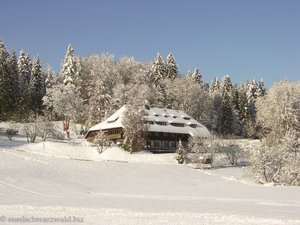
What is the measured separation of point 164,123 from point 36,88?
30051mm

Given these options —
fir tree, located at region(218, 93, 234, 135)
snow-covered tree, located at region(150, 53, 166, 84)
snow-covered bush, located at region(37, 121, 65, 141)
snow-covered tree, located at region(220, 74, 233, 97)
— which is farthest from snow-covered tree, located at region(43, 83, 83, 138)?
snow-covered tree, located at region(220, 74, 233, 97)

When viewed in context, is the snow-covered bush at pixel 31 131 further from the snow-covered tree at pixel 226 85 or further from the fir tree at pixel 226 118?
the snow-covered tree at pixel 226 85

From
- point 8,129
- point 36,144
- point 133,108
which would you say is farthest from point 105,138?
point 8,129

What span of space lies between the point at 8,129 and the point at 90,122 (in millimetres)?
17000

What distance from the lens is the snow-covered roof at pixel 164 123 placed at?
2778 inches

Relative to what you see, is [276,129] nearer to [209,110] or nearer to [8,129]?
[209,110]

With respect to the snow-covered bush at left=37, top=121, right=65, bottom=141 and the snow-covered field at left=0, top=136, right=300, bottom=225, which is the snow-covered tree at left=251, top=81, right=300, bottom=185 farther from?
the snow-covered bush at left=37, top=121, right=65, bottom=141

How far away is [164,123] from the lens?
73.4 m

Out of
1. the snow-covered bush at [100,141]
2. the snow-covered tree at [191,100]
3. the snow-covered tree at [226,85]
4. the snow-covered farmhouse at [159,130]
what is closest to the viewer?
the snow-covered bush at [100,141]

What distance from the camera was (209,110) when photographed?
93.4 m

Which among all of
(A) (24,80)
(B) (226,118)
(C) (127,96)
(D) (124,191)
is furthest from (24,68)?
(D) (124,191)

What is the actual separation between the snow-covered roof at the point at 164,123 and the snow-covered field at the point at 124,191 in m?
5.20

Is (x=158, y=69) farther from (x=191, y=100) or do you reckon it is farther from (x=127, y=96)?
(x=127, y=96)

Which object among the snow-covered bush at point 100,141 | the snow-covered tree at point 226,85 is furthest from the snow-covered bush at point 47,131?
the snow-covered tree at point 226,85
